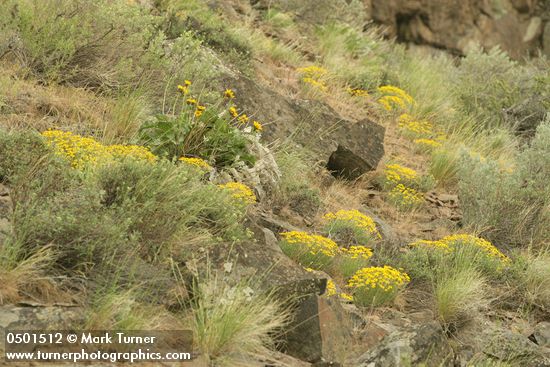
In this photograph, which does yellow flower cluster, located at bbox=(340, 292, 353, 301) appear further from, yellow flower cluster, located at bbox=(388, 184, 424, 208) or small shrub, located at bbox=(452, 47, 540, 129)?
small shrub, located at bbox=(452, 47, 540, 129)

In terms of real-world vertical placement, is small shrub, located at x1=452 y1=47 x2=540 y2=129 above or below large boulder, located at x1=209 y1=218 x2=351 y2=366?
below

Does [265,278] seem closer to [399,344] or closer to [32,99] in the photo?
[399,344]

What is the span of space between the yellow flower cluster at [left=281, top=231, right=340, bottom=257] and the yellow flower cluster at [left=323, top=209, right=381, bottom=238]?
0.83 m

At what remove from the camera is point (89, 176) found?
634cm

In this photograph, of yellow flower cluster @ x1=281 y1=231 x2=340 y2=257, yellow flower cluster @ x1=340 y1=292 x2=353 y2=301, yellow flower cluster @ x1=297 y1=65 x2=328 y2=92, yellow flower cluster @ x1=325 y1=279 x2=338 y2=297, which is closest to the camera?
yellow flower cluster @ x1=325 y1=279 x2=338 y2=297

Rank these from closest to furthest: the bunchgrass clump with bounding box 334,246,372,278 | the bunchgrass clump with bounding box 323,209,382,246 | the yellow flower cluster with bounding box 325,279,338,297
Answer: the yellow flower cluster with bounding box 325,279,338,297
the bunchgrass clump with bounding box 334,246,372,278
the bunchgrass clump with bounding box 323,209,382,246

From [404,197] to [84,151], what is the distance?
391 centimetres

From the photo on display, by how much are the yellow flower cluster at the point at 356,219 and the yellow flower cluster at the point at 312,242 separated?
83 centimetres

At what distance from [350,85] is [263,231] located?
578 cm

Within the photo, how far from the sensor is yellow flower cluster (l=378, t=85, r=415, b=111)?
12.2 meters

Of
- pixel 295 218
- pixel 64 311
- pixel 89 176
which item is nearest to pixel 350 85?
pixel 295 218

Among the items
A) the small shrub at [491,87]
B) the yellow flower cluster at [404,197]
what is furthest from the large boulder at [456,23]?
the yellow flower cluster at [404,197]

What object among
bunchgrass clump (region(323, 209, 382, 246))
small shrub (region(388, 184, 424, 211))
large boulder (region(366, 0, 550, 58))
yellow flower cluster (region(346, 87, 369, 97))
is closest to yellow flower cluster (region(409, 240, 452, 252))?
bunchgrass clump (region(323, 209, 382, 246))

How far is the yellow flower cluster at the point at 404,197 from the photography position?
9.74 m
